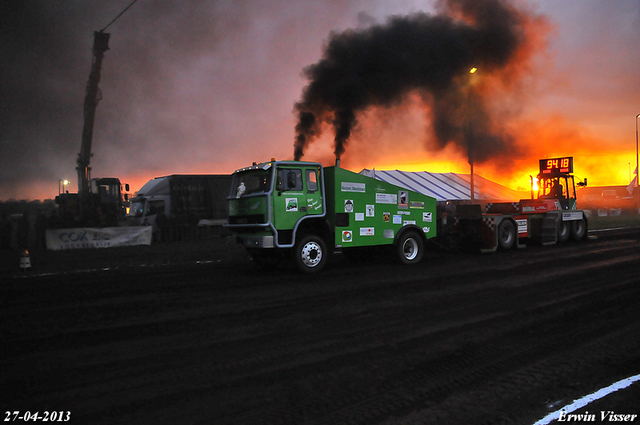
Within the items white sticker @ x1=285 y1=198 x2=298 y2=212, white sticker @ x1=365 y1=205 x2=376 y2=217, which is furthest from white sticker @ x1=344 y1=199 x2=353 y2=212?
white sticker @ x1=285 y1=198 x2=298 y2=212

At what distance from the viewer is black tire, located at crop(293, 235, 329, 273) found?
950 cm

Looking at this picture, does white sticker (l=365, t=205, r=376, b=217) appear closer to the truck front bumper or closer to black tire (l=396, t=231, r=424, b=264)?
black tire (l=396, t=231, r=424, b=264)

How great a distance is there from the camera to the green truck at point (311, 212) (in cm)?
923

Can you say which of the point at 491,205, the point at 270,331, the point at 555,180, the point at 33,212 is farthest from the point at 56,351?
the point at 33,212

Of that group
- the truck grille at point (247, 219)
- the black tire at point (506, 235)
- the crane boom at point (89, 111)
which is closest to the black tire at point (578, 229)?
the black tire at point (506, 235)

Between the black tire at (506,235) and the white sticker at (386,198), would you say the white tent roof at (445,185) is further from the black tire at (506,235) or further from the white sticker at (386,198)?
the white sticker at (386,198)

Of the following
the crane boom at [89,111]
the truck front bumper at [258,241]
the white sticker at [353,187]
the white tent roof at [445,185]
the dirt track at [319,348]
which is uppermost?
the crane boom at [89,111]

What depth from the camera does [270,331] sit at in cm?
534

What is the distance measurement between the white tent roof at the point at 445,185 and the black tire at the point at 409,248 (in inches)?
616

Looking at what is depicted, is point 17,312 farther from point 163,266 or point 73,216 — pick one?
point 73,216

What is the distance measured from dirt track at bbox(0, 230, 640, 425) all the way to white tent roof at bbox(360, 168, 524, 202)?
1961cm

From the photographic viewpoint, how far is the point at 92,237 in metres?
17.0

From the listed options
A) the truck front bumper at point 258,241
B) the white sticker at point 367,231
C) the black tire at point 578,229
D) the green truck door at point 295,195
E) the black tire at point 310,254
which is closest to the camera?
the truck front bumper at point 258,241

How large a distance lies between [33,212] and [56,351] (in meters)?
44.7
